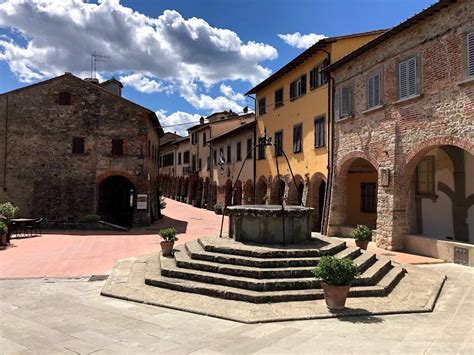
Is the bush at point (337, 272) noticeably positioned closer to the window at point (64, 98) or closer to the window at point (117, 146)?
the window at point (117, 146)

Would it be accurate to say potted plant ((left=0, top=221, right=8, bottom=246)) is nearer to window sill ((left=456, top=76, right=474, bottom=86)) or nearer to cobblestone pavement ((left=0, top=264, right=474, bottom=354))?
cobblestone pavement ((left=0, top=264, right=474, bottom=354))

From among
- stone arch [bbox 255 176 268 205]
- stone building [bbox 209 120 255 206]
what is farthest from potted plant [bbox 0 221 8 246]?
stone arch [bbox 255 176 268 205]

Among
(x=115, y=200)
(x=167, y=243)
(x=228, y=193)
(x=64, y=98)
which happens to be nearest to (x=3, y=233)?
(x=167, y=243)

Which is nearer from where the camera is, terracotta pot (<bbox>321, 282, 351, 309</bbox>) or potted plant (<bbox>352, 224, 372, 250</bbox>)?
terracotta pot (<bbox>321, 282, 351, 309</bbox>)

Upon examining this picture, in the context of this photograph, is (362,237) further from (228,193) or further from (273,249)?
(228,193)

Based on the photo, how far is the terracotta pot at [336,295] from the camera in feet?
23.9

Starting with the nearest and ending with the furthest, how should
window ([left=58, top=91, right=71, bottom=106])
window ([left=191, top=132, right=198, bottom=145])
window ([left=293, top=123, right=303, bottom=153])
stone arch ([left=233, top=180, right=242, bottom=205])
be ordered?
window ([left=293, top=123, right=303, bottom=153]) → window ([left=58, top=91, right=71, bottom=106]) → stone arch ([left=233, top=180, right=242, bottom=205]) → window ([left=191, top=132, right=198, bottom=145])

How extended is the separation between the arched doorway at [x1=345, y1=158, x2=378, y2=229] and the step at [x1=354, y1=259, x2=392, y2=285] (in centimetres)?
950

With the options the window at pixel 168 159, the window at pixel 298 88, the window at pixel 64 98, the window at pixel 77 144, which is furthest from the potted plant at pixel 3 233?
the window at pixel 168 159

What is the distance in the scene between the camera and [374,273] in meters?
9.16

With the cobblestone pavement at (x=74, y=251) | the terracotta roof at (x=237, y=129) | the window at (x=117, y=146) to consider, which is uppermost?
the terracotta roof at (x=237, y=129)

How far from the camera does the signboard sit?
23.6m

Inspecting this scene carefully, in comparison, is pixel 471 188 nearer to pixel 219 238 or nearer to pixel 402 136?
pixel 402 136

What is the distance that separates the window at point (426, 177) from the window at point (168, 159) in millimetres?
41151
